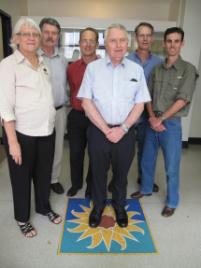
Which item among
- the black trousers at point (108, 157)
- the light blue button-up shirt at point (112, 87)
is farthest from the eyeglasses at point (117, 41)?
the black trousers at point (108, 157)

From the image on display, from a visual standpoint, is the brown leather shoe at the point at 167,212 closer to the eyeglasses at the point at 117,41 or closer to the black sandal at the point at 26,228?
the black sandal at the point at 26,228

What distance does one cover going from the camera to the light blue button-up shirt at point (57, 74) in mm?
2150

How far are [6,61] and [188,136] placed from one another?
11.3 ft

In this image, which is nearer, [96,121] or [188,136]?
[96,121]

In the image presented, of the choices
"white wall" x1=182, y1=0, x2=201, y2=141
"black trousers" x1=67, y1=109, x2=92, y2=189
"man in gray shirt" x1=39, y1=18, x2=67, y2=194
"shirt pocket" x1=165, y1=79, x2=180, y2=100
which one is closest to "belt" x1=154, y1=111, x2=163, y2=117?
"shirt pocket" x1=165, y1=79, x2=180, y2=100

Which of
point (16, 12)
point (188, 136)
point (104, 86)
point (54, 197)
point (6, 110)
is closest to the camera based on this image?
point (6, 110)

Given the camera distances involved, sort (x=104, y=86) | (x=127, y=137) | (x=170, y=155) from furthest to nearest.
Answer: (x=170, y=155), (x=127, y=137), (x=104, y=86)

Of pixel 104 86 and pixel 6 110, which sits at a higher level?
pixel 104 86

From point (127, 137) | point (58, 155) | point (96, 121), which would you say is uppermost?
point (96, 121)

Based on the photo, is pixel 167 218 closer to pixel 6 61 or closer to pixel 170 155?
pixel 170 155

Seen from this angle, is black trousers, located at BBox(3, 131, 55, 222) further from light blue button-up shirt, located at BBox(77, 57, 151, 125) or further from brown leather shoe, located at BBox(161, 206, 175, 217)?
brown leather shoe, located at BBox(161, 206, 175, 217)

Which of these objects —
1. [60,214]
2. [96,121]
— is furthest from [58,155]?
[96,121]

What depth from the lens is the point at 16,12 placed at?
3.64 m

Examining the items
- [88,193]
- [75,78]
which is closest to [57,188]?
[88,193]
